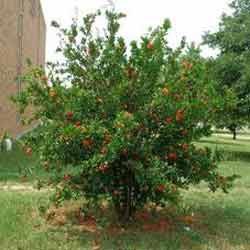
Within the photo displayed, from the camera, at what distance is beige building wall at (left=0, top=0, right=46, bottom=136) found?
73.5 feet

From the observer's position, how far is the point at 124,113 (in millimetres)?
7566

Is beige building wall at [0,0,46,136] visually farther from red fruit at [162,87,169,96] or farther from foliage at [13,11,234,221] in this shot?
red fruit at [162,87,169,96]

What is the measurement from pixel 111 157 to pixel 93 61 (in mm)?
1712

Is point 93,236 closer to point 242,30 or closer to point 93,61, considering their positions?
point 93,61

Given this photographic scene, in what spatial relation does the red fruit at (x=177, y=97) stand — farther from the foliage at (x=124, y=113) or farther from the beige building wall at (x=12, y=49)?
the beige building wall at (x=12, y=49)

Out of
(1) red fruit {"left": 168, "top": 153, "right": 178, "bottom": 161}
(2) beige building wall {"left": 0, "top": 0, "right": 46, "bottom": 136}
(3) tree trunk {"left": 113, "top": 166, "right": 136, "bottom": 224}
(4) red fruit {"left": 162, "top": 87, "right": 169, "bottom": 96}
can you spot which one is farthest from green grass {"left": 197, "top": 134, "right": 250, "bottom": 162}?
(2) beige building wall {"left": 0, "top": 0, "right": 46, "bottom": 136}

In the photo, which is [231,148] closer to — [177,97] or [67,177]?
[177,97]

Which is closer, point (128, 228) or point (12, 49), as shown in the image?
point (128, 228)

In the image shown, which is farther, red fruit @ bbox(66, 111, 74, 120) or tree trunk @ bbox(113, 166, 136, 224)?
tree trunk @ bbox(113, 166, 136, 224)

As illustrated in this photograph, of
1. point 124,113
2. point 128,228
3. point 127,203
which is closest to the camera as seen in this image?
point 124,113

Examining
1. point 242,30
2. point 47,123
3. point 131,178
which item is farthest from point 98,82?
point 242,30

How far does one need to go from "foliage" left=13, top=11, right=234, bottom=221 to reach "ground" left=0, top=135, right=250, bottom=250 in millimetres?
463

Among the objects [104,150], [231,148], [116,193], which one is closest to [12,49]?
[231,148]

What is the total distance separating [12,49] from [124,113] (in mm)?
18126
